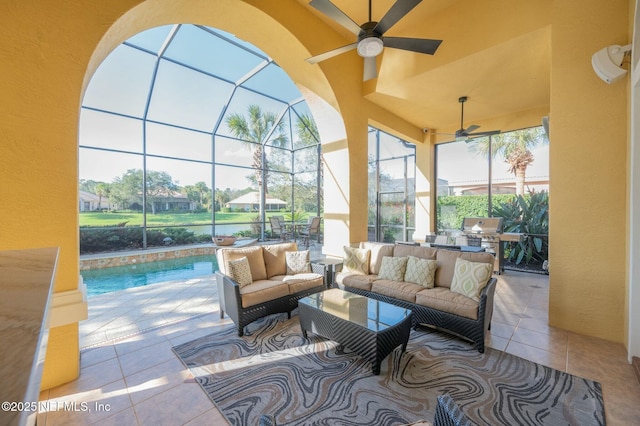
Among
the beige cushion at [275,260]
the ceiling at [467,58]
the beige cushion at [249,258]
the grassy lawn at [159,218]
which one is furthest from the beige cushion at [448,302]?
the grassy lawn at [159,218]

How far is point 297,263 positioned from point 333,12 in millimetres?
3110

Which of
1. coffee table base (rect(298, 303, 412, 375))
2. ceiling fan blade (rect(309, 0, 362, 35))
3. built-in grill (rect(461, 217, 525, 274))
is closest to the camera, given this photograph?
coffee table base (rect(298, 303, 412, 375))

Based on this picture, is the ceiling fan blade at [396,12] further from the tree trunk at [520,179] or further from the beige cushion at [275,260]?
the tree trunk at [520,179]

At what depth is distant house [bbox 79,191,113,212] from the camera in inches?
313

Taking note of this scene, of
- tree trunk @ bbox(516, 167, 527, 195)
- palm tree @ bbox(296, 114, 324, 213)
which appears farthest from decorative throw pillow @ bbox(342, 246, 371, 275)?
palm tree @ bbox(296, 114, 324, 213)

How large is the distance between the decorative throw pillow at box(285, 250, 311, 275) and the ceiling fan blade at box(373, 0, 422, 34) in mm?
2987

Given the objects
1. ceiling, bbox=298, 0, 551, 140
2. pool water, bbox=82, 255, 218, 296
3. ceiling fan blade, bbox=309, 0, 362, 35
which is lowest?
pool water, bbox=82, 255, 218, 296

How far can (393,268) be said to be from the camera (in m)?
3.79

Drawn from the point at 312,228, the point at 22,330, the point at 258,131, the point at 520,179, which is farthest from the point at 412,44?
the point at 258,131

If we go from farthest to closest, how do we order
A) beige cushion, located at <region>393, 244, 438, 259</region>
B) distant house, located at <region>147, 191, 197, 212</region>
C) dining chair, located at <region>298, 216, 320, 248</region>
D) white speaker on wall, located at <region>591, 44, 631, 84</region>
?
1. distant house, located at <region>147, 191, 197, 212</region>
2. dining chair, located at <region>298, 216, 320, 248</region>
3. beige cushion, located at <region>393, 244, 438, 259</region>
4. white speaker on wall, located at <region>591, 44, 631, 84</region>

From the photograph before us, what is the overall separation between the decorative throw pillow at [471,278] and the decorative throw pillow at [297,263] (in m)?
1.98

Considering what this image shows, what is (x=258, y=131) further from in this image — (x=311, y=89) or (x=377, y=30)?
(x=377, y=30)

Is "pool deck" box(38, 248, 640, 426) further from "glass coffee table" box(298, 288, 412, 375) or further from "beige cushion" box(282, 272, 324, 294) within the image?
"glass coffee table" box(298, 288, 412, 375)

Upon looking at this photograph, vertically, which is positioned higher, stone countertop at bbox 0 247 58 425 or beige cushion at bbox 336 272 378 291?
stone countertop at bbox 0 247 58 425
